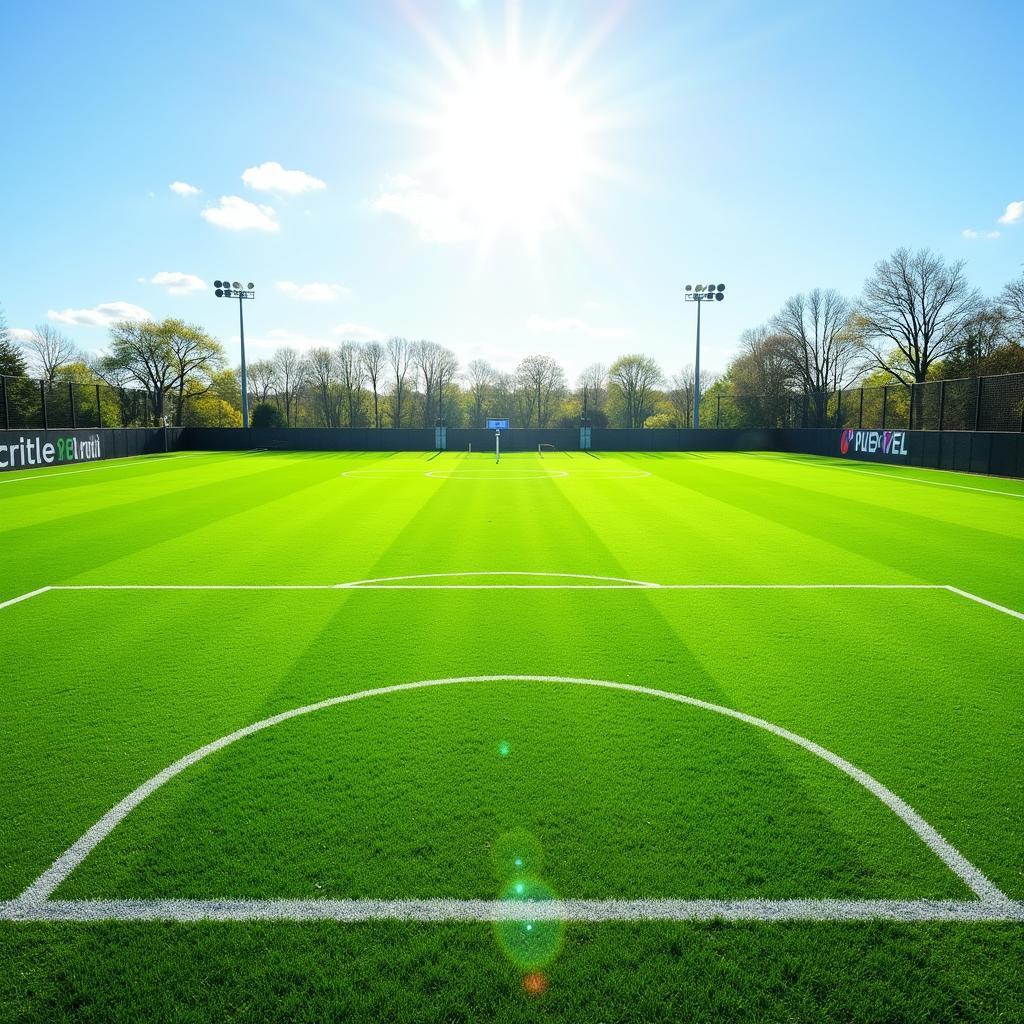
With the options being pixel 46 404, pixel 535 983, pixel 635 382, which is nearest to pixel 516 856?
pixel 535 983

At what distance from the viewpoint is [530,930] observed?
2932 millimetres

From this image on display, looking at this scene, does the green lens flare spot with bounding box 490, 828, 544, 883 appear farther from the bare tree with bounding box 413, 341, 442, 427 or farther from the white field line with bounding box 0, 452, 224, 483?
the bare tree with bounding box 413, 341, 442, 427

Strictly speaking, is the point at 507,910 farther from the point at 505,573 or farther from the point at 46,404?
the point at 46,404

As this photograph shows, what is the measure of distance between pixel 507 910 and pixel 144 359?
70.7 meters

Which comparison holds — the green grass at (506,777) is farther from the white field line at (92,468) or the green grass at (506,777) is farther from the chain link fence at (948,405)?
the chain link fence at (948,405)

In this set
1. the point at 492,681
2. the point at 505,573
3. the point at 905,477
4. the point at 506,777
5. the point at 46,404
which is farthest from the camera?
the point at 46,404

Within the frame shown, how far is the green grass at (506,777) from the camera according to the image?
2.70 metres

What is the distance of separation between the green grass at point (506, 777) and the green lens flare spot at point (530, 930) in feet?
0.16

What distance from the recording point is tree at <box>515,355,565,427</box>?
280 ft

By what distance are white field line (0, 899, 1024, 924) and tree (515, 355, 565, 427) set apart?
276 ft

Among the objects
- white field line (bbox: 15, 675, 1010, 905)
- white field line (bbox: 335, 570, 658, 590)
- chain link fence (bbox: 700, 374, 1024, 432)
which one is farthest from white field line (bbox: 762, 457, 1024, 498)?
white field line (bbox: 15, 675, 1010, 905)

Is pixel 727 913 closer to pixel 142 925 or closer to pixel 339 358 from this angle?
pixel 142 925

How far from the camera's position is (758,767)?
13.9ft

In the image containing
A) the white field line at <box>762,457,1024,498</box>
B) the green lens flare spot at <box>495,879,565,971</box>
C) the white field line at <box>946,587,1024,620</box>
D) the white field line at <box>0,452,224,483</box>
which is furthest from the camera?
the white field line at <box>0,452,224,483</box>
